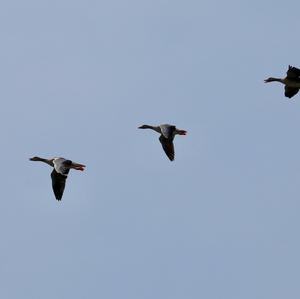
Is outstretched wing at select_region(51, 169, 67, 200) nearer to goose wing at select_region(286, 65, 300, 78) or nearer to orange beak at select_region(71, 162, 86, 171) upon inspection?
orange beak at select_region(71, 162, 86, 171)

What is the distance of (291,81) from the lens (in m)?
59.6

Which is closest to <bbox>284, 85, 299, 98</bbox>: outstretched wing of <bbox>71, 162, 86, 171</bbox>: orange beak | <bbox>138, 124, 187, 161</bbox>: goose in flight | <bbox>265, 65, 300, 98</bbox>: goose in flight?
<bbox>265, 65, 300, 98</bbox>: goose in flight

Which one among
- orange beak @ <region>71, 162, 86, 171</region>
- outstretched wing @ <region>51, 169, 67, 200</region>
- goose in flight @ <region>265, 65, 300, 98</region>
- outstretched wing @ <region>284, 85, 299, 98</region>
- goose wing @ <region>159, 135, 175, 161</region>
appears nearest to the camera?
outstretched wing @ <region>51, 169, 67, 200</region>

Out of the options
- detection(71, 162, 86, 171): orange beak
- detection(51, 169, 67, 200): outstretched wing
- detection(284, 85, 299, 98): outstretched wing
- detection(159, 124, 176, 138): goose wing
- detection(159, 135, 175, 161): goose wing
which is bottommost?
detection(51, 169, 67, 200): outstretched wing

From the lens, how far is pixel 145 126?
2365 inches

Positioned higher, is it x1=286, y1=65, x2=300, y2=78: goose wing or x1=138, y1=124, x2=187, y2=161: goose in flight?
x1=286, y1=65, x2=300, y2=78: goose wing

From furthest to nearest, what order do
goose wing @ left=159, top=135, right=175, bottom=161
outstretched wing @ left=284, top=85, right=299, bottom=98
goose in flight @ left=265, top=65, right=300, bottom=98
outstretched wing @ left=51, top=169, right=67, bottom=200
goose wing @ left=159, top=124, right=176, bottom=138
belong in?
outstretched wing @ left=284, top=85, right=299, bottom=98 < goose in flight @ left=265, top=65, right=300, bottom=98 < goose wing @ left=159, top=135, right=175, bottom=161 < goose wing @ left=159, top=124, right=176, bottom=138 < outstretched wing @ left=51, top=169, right=67, bottom=200

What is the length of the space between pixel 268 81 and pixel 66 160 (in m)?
15.2

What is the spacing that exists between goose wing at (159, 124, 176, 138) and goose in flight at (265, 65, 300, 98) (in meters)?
7.00

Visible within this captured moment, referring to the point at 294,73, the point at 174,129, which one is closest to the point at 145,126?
the point at 174,129

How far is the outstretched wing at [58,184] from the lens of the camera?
5297cm

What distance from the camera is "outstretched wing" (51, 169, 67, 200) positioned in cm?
5297

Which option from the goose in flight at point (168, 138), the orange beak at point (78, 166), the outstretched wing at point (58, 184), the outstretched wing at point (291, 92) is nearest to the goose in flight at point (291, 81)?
the outstretched wing at point (291, 92)

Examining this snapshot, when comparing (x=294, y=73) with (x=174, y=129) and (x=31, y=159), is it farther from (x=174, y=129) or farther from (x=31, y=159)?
(x=31, y=159)
